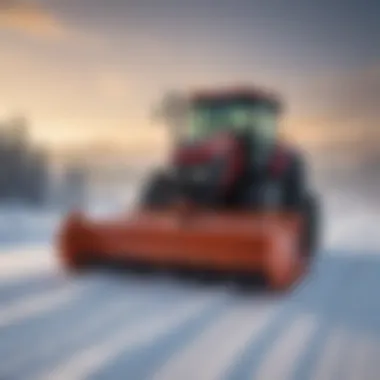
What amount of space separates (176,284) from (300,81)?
0.59 m

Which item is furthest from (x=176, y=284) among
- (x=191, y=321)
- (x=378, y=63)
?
(x=378, y=63)

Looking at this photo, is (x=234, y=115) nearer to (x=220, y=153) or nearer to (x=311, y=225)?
(x=220, y=153)

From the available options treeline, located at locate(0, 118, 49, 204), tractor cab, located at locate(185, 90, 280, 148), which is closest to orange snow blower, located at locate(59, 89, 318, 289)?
tractor cab, located at locate(185, 90, 280, 148)

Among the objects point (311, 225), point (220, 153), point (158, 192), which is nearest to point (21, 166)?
point (158, 192)

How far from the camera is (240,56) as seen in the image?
124cm

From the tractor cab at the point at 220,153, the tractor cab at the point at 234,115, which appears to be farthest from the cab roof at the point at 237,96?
the tractor cab at the point at 220,153

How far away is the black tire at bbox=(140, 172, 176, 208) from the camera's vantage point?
53.2 inches

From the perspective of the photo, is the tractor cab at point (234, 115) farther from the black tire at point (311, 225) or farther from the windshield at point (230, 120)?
the black tire at point (311, 225)

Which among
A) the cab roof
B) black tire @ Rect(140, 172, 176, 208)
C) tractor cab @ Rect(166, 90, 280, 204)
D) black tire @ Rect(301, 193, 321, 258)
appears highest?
the cab roof

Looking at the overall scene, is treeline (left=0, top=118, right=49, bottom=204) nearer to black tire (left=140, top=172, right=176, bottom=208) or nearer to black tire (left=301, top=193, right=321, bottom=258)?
black tire (left=140, top=172, right=176, bottom=208)

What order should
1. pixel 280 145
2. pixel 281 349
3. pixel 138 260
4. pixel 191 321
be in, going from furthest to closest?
1. pixel 138 260
2. pixel 280 145
3. pixel 191 321
4. pixel 281 349

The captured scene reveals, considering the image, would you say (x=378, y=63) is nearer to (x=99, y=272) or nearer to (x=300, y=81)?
(x=300, y=81)

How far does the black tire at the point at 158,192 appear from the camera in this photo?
135cm

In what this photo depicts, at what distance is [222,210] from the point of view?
1.51 m
